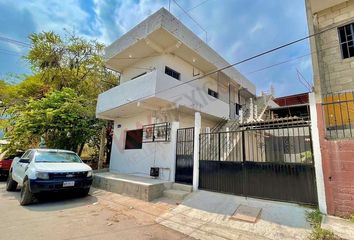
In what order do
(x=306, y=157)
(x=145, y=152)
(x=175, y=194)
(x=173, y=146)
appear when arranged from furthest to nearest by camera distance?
(x=145, y=152) → (x=173, y=146) → (x=175, y=194) → (x=306, y=157)

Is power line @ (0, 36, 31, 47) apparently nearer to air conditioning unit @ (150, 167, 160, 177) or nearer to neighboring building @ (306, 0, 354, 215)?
air conditioning unit @ (150, 167, 160, 177)

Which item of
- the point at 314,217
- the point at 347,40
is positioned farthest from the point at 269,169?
the point at 347,40

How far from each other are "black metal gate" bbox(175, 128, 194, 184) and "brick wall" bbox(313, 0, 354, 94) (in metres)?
5.02

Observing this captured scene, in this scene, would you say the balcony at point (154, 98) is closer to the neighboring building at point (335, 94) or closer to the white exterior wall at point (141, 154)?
the white exterior wall at point (141, 154)

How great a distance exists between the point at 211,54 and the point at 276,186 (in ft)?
28.0

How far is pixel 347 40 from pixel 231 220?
24.7 ft

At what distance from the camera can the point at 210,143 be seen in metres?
7.65

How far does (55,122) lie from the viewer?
11.4m

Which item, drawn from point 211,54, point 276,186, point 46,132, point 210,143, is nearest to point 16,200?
point 46,132

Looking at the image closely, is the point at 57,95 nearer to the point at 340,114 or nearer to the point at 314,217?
the point at 314,217

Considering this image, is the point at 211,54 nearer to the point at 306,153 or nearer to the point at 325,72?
the point at 325,72

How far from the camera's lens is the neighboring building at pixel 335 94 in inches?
180

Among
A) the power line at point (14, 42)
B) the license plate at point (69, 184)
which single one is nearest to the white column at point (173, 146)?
the license plate at point (69, 184)

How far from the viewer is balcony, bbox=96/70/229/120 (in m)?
8.62
